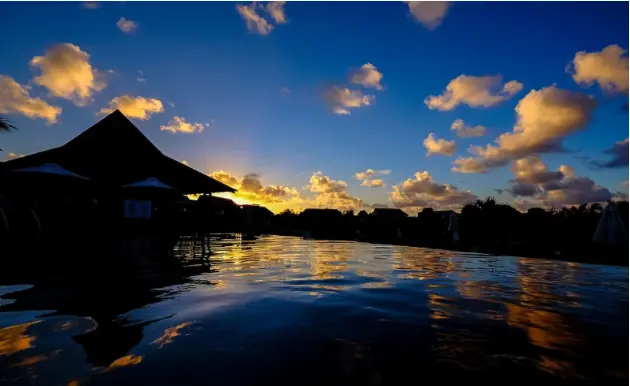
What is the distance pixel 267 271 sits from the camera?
22.0 feet

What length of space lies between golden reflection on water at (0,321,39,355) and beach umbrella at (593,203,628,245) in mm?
12839

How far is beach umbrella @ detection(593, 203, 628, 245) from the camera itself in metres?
9.57

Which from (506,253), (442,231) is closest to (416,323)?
(506,253)

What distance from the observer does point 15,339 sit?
2.71 meters

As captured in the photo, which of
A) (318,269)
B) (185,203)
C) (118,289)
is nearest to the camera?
(118,289)

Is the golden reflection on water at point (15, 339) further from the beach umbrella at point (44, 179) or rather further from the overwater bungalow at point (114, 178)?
the beach umbrella at point (44, 179)

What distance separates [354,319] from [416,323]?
1.95 ft

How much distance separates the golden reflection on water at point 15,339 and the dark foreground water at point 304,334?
0.01m

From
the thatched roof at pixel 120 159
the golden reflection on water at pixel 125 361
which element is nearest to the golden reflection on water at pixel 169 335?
the golden reflection on water at pixel 125 361

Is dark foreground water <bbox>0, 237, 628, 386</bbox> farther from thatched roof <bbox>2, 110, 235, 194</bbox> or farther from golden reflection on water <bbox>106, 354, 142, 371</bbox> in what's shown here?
thatched roof <bbox>2, 110, 235, 194</bbox>

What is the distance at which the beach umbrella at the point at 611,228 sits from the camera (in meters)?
9.57

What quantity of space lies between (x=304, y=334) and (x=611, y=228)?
11098 millimetres

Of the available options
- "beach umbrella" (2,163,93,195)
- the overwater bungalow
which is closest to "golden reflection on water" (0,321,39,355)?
the overwater bungalow

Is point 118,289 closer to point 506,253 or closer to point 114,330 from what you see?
point 114,330
